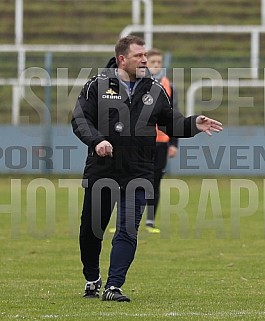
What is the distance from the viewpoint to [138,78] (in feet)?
28.7

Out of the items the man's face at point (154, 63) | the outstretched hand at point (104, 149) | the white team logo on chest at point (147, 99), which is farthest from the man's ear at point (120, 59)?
the man's face at point (154, 63)

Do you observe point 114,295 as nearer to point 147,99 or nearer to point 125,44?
point 147,99

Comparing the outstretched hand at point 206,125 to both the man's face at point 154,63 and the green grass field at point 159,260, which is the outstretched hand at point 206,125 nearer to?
the green grass field at point 159,260

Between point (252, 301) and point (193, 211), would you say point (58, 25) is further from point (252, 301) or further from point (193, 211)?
point (252, 301)

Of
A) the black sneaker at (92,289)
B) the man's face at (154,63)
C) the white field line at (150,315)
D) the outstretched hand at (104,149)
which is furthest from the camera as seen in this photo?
the man's face at (154,63)

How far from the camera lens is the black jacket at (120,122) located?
28.3 feet

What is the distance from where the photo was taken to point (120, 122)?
863cm

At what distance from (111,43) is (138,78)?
19257 millimetres

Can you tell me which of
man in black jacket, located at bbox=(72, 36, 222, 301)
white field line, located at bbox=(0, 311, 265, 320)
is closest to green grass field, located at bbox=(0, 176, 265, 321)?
white field line, located at bbox=(0, 311, 265, 320)

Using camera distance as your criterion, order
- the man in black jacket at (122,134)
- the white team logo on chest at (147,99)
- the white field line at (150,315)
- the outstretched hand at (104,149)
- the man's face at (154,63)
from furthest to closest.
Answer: the man's face at (154,63), the white team logo on chest at (147,99), the man in black jacket at (122,134), the outstretched hand at (104,149), the white field line at (150,315)

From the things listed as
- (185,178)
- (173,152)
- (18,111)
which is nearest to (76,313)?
(173,152)

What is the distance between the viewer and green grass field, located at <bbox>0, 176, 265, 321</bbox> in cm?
809

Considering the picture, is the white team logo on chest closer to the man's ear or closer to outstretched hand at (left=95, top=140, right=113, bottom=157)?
the man's ear

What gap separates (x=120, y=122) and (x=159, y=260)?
11.1ft
